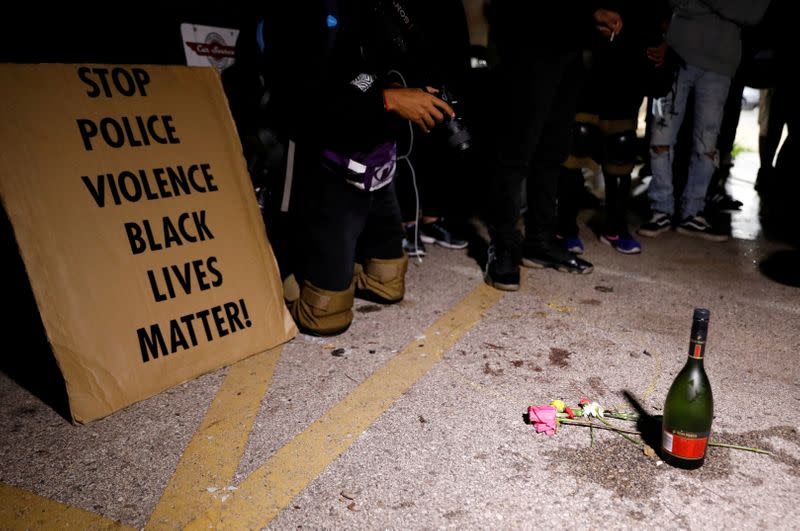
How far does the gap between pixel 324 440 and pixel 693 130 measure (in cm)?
336

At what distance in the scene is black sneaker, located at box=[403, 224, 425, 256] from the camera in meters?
3.61

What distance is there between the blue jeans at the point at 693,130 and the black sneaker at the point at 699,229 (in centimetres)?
5

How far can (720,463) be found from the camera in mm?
1685

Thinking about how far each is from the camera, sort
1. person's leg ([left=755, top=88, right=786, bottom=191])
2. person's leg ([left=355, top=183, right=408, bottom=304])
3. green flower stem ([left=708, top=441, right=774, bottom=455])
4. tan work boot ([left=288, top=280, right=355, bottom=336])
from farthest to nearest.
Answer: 1. person's leg ([left=755, top=88, right=786, bottom=191])
2. person's leg ([left=355, top=183, right=408, bottom=304])
3. tan work boot ([left=288, top=280, right=355, bottom=336])
4. green flower stem ([left=708, top=441, right=774, bottom=455])

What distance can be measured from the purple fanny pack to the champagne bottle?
142 cm

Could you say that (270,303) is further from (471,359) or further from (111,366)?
(471,359)

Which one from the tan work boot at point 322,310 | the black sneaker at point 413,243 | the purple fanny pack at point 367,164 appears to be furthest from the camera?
the black sneaker at point 413,243

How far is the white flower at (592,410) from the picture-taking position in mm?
1910

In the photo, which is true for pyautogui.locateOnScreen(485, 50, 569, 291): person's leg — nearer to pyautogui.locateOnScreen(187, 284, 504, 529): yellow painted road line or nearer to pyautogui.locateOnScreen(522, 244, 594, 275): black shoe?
pyautogui.locateOnScreen(522, 244, 594, 275): black shoe

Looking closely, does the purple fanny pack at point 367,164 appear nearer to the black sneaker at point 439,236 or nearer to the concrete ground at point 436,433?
the concrete ground at point 436,433

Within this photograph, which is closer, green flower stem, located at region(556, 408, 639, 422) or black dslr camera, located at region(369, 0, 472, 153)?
green flower stem, located at region(556, 408, 639, 422)

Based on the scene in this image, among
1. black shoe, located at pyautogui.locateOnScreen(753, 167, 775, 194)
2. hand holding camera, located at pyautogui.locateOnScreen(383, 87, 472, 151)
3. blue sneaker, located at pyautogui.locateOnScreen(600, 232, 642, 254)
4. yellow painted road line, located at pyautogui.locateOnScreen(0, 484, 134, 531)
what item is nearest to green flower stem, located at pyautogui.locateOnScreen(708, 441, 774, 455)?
hand holding camera, located at pyautogui.locateOnScreen(383, 87, 472, 151)

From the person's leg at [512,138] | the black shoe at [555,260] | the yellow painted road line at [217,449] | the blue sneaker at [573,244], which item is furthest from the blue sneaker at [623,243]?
the yellow painted road line at [217,449]

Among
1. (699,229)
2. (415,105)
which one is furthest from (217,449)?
(699,229)
